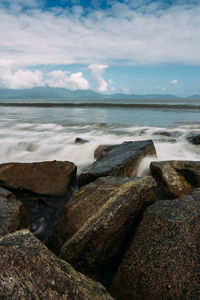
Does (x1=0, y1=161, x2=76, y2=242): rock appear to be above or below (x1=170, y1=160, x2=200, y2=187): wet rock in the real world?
below

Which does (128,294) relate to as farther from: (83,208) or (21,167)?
(21,167)

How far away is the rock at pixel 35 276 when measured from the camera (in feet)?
5.24

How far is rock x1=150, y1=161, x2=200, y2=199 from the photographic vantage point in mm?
4082

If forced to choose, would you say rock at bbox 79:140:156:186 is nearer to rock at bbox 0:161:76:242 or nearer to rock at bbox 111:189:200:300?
rock at bbox 0:161:76:242

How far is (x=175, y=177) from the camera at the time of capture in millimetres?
4281

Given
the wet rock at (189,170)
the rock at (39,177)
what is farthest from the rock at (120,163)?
the wet rock at (189,170)

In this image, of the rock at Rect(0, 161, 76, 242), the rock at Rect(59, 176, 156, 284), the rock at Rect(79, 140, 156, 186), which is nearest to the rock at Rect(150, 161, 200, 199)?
the rock at Rect(79, 140, 156, 186)

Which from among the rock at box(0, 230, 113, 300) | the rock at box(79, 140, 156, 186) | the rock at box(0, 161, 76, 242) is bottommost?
the rock at box(0, 161, 76, 242)

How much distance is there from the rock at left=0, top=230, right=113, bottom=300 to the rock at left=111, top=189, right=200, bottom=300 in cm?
48

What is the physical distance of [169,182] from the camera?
4141mm

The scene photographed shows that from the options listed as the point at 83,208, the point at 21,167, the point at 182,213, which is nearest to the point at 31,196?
the point at 21,167

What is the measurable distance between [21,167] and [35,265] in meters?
3.37

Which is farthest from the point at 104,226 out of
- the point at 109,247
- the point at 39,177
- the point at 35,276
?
the point at 39,177

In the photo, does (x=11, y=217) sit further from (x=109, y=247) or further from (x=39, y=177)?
(x=39, y=177)
